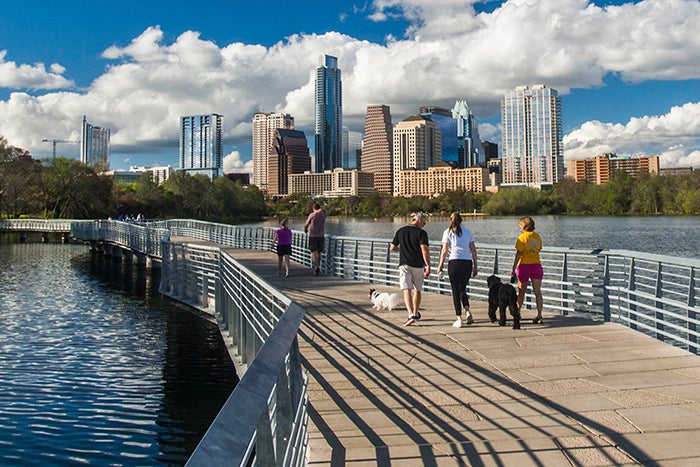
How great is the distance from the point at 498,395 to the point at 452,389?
1.59 ft

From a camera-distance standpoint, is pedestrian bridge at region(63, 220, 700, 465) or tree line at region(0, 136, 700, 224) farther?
tree line at region(0, 136, 700, 224)

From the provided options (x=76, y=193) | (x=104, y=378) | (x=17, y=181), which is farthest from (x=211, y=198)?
(x=104, y=378)

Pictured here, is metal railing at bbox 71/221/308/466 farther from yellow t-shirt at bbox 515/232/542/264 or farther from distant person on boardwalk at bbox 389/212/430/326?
yellow t-shirt at bbox 515/232/542/264

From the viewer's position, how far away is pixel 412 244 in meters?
10.6

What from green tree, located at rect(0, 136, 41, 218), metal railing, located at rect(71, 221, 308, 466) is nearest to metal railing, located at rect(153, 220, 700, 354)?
metal railing, located at rect(71, 221, 308, 466)

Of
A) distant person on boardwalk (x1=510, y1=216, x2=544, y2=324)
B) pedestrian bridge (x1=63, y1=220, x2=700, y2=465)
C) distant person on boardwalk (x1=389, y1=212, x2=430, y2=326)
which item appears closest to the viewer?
pedestrian bridge (x1=63, y1=220, x2=700, y2=465)

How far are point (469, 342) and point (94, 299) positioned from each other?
23.3 m

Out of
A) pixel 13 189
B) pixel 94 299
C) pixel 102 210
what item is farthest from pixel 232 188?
pixel 94 299

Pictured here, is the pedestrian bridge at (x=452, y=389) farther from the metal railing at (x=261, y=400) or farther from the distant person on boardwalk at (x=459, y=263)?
the distant person on boardwalk at (x=459, y=263)

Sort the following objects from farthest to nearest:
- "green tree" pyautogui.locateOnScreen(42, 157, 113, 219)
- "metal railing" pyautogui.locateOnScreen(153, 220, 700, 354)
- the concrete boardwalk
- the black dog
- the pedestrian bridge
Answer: "green tree" pyautogui.locateOnScreen(42, 157, 113, 219) < the black dog < "metal railing" pyautogui.locateOnScreen(153, 220, 700, 354) < the concrete boardwalk < the pedestrian bridge

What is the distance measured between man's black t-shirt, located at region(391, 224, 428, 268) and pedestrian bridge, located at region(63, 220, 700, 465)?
1.04 metres

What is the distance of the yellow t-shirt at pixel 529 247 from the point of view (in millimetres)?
10242

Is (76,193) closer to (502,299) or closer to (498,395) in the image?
(502,299)

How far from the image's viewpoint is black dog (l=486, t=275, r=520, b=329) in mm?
10003
